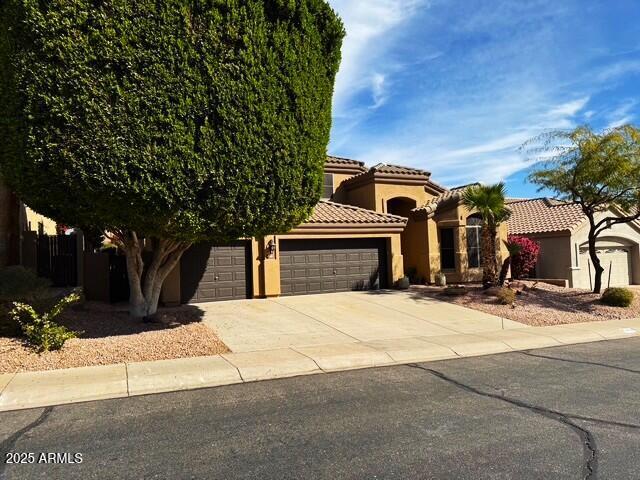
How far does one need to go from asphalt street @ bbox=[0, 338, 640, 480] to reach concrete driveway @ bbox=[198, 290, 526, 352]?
311 centimetres

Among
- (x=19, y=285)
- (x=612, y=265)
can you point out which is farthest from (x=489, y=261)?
(x=19, y=285)

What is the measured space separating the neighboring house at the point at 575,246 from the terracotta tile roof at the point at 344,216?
888cm

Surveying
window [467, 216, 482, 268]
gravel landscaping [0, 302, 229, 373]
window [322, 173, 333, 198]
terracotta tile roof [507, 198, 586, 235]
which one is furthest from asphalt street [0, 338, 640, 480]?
terracotta tile roof [507, 198, 586, 235]

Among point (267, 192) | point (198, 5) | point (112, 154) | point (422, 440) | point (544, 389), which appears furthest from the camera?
point (267, 192)

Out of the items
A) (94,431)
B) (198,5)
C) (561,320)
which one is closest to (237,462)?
(94,431)

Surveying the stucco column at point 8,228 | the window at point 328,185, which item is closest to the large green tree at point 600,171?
the window at point 328,185

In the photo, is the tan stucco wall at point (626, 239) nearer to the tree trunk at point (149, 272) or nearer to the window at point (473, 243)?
the window at point (473, 243)

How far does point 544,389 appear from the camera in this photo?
6.89 meters

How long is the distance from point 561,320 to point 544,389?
7.78 metres

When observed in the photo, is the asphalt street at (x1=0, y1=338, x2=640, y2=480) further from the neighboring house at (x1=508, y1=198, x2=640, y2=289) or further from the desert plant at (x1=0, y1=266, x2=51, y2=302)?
the neighboring house at (x1=508, y1=198, x2=640, y2=289)

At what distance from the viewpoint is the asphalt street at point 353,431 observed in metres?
4.26

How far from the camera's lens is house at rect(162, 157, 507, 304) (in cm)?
1566

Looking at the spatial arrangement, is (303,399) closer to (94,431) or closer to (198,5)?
(94,431)

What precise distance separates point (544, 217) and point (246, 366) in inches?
893
